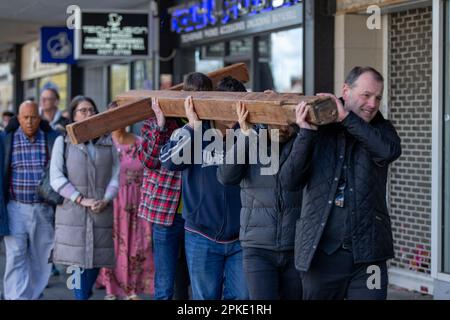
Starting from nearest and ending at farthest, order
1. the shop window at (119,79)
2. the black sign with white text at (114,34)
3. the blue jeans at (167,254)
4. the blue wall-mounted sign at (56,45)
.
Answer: the blue jeans at (167,254) → the black sign with white text at (114,34) → the shop window at (119,79) → the blue wall-mounted sign at (56,45)

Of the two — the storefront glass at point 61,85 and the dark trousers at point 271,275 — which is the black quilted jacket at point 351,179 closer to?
the dark trousers at point 271,275

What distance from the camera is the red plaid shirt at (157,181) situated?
620cm

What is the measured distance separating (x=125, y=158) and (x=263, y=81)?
9.62 feet

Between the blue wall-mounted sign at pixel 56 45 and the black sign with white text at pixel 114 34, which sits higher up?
the blue wall-mounted sign at pixel 56 45

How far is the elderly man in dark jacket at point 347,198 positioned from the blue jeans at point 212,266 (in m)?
1.14

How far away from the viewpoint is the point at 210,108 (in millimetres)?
4945

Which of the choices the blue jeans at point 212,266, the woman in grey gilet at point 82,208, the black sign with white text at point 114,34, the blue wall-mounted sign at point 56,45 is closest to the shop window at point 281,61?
→ the black sign with white text at point 114,34

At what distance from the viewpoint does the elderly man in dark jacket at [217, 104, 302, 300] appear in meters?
4.88

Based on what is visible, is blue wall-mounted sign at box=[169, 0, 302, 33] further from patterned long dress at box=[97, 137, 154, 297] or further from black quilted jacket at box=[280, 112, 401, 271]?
black quilted jacket at box=[280, 112, 401, 271]

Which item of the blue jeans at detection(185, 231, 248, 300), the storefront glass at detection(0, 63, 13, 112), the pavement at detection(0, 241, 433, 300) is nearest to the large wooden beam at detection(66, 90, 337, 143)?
the blue jeans at detection(185, 231, 248, 300)

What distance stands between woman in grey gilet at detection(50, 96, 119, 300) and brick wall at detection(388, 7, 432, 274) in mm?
3050

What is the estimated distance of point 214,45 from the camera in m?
11.6

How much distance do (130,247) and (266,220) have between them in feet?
12.4
